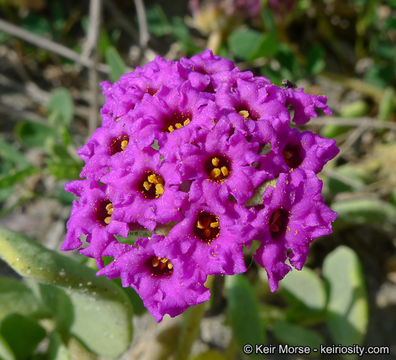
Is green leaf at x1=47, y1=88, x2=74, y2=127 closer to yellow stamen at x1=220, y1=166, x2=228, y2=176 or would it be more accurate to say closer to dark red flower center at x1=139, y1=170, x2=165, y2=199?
dark red flower center at x1=139, y1=170, x2=165, y2=199

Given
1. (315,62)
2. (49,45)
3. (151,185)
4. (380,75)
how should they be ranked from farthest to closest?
(380,75)
(315,62)
(49,45)
(151,185)

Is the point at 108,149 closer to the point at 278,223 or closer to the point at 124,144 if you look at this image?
the point at 124,144

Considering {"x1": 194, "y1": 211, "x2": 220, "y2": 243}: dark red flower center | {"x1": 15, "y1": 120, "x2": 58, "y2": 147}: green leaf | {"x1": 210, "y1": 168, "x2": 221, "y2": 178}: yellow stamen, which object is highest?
{"x1": 210, "y1": 168, "x2": 221, "y2": 178}: yellow stamen

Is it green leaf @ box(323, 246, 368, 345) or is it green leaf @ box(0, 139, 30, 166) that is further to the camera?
green leaf @ box(0, 139, 30, 166)

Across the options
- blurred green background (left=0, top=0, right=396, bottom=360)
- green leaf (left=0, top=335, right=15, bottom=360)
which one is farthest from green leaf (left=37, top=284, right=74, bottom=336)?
green leaf (left=0, top=335, right=15, bottom=360)

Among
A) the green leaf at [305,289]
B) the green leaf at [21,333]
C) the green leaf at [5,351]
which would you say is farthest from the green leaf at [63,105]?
the green leaf at [305,289]

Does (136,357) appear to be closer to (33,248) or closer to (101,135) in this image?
(33,248)

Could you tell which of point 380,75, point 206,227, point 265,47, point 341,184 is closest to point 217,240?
point 206,227
